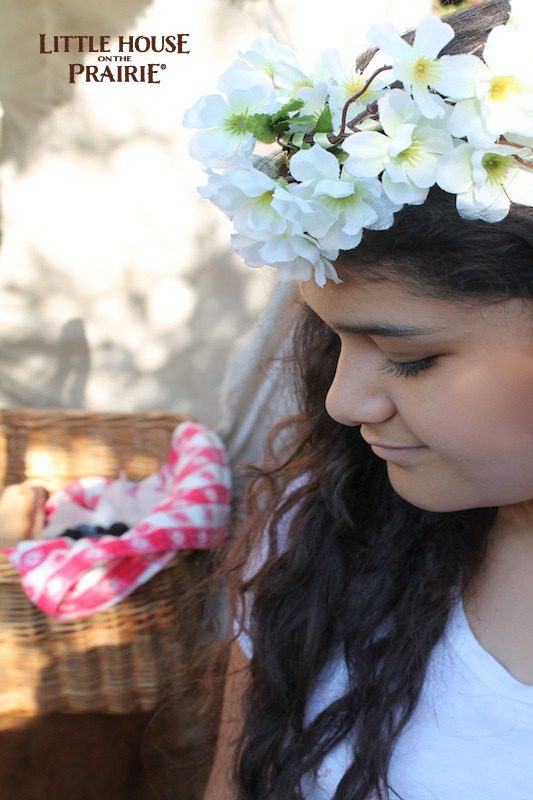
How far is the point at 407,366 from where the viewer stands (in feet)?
3.06

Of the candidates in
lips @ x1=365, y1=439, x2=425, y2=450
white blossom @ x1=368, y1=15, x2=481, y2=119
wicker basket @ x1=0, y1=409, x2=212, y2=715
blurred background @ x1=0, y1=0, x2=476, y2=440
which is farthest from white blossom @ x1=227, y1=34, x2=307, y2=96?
wicker basket @ x1=0, y1=409, x2=212, y2=715

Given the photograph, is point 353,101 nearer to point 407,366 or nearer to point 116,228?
point 407,366

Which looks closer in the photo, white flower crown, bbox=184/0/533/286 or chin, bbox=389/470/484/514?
white flower crown, bbox=184/0/533/286

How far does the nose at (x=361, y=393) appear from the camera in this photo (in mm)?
961

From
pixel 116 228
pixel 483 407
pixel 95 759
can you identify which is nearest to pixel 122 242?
pixel 116 228

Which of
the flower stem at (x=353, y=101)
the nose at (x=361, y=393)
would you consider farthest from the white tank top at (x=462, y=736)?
the flower stem at (x=353, y=101)

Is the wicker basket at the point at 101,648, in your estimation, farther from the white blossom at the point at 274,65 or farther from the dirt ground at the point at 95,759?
the white blossom at the point at 274,65

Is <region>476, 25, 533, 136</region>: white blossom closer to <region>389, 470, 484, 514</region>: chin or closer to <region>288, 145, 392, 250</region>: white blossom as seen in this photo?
<region>288, 145, 392, 250</region>: white blossom

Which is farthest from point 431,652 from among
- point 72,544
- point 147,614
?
Answer: point 72,544

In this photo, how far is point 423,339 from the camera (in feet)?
2.94

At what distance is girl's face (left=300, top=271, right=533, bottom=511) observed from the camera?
874 millimetres

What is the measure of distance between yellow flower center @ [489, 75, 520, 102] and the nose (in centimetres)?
28

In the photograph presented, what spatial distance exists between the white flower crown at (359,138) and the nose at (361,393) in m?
0.11

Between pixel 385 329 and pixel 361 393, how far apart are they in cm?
8
